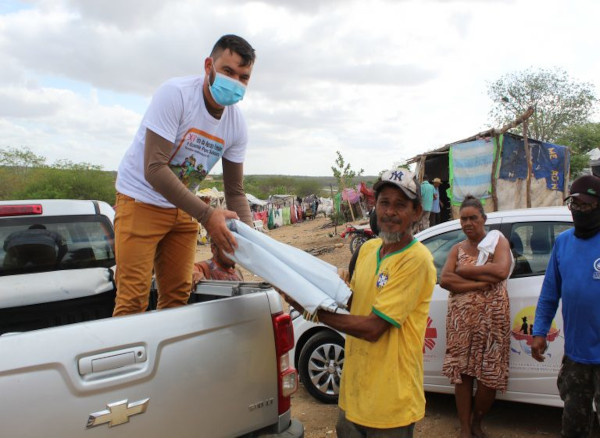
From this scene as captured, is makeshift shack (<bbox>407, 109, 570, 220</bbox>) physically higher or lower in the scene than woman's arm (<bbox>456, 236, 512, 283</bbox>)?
higher

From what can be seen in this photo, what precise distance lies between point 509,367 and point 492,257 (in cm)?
87

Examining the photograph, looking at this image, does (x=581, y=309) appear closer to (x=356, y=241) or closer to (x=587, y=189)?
(x=587, y=189)

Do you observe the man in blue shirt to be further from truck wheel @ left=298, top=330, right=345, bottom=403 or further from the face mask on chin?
truck wheel @ left=298, top=330, right=345, bottom=403

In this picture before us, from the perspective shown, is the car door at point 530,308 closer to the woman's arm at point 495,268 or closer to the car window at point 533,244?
the car window at point 533,244

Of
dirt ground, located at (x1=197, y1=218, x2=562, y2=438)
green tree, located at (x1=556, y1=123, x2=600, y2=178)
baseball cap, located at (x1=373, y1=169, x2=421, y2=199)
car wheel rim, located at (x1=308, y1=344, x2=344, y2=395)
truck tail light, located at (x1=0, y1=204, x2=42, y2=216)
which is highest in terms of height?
green tree, located at (x1=556, y1=123, x2=600, y2=178)

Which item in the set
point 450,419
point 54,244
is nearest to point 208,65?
point 54,244

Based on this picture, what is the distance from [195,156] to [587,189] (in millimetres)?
2293

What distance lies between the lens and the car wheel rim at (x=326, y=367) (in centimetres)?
477

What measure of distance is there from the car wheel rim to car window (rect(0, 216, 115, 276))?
2.25 meters

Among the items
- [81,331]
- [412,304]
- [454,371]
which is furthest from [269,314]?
[454,371]

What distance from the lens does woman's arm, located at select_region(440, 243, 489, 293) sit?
12.5ft

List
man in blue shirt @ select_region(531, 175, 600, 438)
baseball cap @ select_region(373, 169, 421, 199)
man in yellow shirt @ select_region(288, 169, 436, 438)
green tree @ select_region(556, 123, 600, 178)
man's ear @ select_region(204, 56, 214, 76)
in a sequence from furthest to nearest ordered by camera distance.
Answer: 1. green tree @ select_region(556, 123, 600, 178)
2. man in blue shirt @ select_region(531, 175, 600, 438)
3. man's ear @ select_region(204, 56, 214, 76)
4. baseball cap @ select_region(373, 169, 421, 199)
5. man in yellow shirt @ select_region(288, 169, 436, 438)

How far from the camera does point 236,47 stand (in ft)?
8.18

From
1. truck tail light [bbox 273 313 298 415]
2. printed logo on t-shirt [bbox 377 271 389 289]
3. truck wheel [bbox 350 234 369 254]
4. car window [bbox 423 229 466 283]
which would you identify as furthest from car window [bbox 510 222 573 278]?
truck wheel [bbox 350 234 369 254]
